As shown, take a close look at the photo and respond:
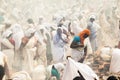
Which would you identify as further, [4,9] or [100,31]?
[100,31]

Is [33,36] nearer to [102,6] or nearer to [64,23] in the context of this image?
[64,23]

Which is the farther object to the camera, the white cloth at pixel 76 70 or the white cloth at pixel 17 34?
the white cloth at pixel 17 34

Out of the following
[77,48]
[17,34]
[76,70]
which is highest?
[17,34]

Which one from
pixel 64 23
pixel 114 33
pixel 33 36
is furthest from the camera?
pixel 114 33

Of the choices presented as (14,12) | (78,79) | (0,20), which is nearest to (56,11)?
(14,12)


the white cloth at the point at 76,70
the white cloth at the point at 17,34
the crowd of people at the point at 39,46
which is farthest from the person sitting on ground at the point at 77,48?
the white cloth at the point at 17,34

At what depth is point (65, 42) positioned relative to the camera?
8.80 metres

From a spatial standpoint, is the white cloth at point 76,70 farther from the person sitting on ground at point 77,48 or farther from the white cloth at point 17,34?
the white cloth at point 17,34

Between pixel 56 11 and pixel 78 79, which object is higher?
pixel 56 11

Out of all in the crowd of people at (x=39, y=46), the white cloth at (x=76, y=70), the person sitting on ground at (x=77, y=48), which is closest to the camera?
the white cloth at (x=76, y=70)

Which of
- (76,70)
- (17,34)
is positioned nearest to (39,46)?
(17,34)

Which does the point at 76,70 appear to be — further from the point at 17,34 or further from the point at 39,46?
the point at 39,46

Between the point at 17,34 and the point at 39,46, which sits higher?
the point at 17,34

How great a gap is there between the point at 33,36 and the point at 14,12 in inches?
39.5
